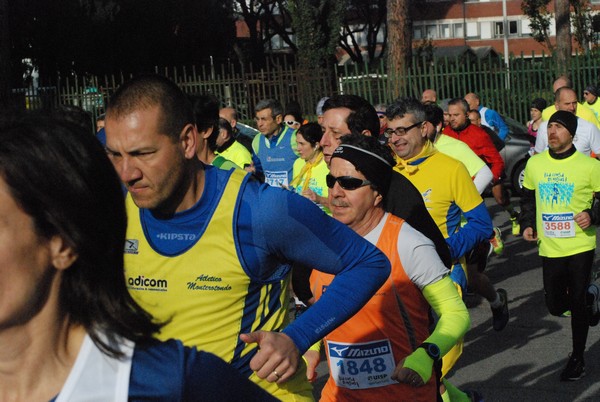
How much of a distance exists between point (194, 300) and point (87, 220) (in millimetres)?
1866

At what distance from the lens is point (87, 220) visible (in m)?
1.94

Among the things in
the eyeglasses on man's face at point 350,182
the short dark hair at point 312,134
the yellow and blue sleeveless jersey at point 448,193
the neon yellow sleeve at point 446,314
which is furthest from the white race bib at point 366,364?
the short dark hair at point 312,134

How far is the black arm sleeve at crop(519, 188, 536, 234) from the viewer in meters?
9.15

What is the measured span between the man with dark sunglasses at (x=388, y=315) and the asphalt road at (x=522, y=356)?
10.1 ft

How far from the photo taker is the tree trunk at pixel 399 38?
81.6 feet

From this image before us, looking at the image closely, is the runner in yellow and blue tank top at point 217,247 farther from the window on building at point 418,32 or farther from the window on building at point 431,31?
the window on building at point 431,31

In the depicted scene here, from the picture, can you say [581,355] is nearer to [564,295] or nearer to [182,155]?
[564,295]

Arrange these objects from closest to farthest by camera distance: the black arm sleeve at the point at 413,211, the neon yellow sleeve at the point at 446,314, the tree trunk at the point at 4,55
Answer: the neon yellow sleeve at the point at 446,314
the black arm sleeve at the point at 413,211
the tree trunk at the point at 4,55

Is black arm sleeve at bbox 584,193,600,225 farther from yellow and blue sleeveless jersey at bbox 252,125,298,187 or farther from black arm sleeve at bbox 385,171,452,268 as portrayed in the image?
yellow and blue sleeveless jersey at bbox 252,125,298,187

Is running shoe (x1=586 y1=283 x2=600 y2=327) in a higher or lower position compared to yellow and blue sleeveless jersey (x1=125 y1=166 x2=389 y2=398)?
lower

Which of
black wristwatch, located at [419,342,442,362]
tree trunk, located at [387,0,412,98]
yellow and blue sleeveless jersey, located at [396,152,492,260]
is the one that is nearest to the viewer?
black wristwatch, located at [419,342,442,362]

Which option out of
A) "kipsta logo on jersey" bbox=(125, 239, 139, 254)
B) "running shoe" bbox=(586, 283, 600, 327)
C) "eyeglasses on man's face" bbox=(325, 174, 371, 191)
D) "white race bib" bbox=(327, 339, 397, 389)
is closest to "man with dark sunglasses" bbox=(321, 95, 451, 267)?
"eyeglasses on man's face" bbox=(325, 174, 371, 191)

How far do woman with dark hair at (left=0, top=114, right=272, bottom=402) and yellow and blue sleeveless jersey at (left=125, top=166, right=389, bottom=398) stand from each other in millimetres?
1697

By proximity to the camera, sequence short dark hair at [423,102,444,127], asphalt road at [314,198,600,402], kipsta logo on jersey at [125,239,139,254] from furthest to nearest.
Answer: short dark hair at [423,102,444,127] → asphalt road at [314,198,600,402] → kipsta logo on jersey at [125,239,139,254]
